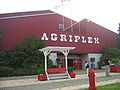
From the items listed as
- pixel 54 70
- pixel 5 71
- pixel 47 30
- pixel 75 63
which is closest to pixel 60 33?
pixel 47 30

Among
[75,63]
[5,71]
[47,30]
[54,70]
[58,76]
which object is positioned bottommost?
[58,76]

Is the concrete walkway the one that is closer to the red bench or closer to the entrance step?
the entrance step

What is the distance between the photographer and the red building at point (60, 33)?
135ft

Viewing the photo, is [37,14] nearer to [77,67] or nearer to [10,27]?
[10,27]

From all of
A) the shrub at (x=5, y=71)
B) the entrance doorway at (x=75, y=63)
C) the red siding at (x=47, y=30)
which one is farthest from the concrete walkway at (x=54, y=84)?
the entrance doorway at (x=75, y=63)

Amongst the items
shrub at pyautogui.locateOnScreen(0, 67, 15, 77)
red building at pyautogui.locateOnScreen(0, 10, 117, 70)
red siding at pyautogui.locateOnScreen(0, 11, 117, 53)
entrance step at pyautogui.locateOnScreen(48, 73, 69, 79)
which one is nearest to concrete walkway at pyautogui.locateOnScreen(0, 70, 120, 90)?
entrance step at pyautogui.locateOnScreen(48, 73, 69, 79)

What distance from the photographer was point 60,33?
45000mm

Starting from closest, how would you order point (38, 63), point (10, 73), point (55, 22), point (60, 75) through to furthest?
1. point (60, 75)
2. point (10, 73)
3. point (38, 63)
4. point (55, 22)

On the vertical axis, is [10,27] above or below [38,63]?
above

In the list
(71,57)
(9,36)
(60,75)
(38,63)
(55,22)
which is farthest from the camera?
(71,57)

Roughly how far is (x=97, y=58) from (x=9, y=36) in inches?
665

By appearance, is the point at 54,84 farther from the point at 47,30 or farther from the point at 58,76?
the point at 47,30

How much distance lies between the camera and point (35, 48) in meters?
38.9

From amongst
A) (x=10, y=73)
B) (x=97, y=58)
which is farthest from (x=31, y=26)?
(x=97, y=58)
